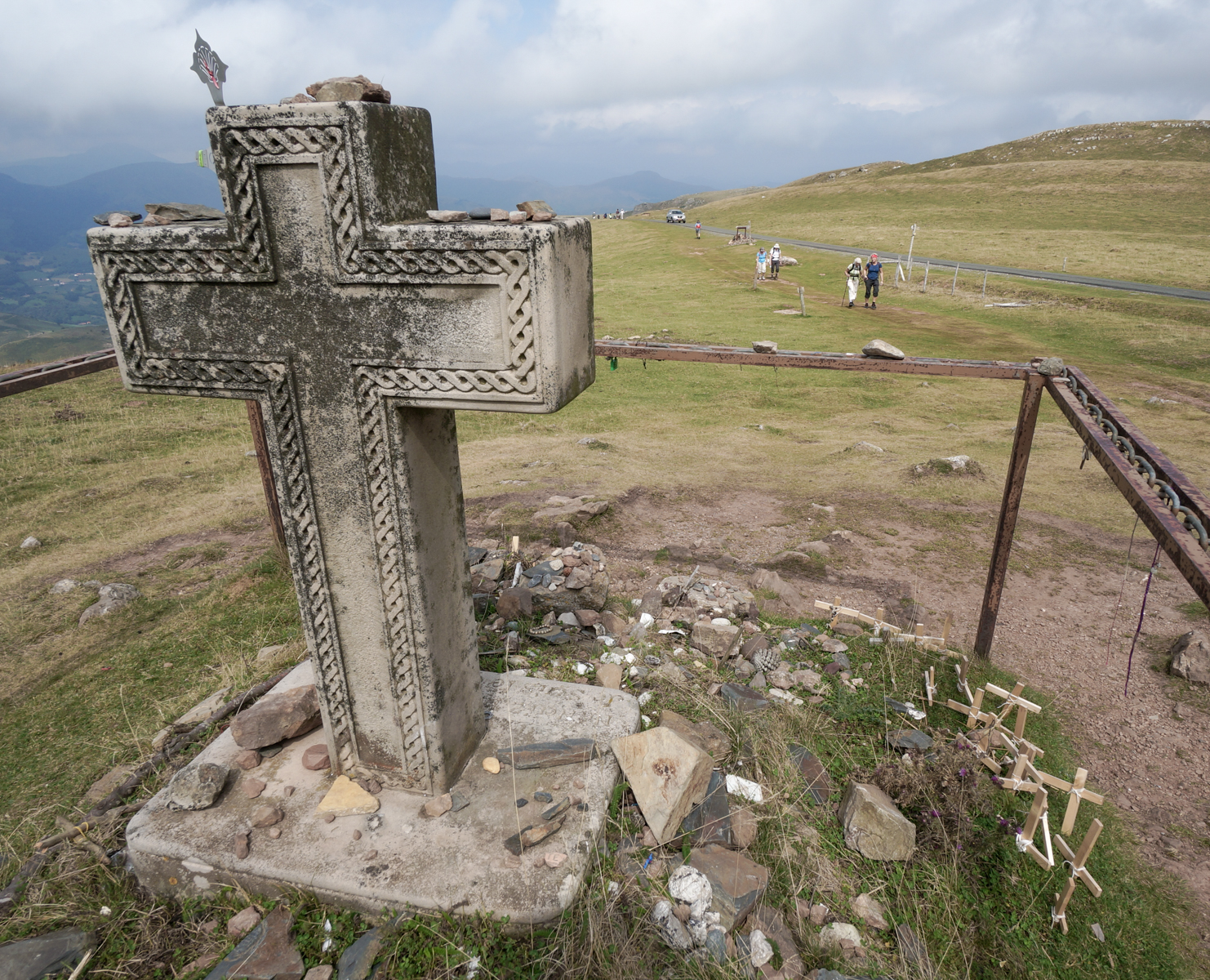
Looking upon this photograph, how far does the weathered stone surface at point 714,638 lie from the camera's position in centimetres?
538

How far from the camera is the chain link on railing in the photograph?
2.87 m

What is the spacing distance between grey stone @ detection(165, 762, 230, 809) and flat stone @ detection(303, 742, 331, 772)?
1.26ft

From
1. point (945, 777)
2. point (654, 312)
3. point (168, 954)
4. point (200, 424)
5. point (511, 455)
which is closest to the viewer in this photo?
point (168, 954)

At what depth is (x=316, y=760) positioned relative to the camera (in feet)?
11.7

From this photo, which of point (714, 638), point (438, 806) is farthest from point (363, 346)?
point (714, 638)

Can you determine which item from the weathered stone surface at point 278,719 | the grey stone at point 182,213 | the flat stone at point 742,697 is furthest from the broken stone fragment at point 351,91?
the flat stone at point 742,697

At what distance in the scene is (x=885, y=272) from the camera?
32188mm

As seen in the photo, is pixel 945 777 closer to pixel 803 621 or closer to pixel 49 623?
pixel 803 621

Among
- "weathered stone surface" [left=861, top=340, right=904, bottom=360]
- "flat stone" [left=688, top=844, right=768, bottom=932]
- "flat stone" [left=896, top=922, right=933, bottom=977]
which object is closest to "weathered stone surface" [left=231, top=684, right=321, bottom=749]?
"flat stone" [left=688, top=844, right=768, bottom=932]

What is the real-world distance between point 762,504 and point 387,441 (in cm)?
715

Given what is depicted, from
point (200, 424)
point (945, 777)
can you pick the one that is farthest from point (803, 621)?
point (200, 424)

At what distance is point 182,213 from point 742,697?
172 inches

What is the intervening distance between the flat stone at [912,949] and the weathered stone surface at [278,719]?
3.15 metres

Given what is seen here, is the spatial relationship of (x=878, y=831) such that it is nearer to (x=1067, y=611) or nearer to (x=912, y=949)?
(x=912, y=949)
